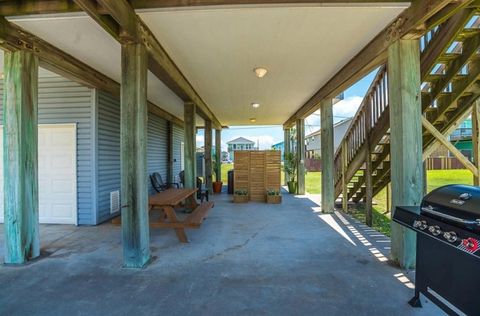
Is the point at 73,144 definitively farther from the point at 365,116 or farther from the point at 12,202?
the point at 365,116

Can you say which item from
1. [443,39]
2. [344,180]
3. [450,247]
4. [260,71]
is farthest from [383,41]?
[344,180]

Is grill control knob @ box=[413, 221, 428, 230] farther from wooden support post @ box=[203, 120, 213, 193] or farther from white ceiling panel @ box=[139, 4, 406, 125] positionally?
wooden support post @ box=[203, 120, 213, 193]

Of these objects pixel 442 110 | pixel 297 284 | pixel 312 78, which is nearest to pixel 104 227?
pixel 297 284

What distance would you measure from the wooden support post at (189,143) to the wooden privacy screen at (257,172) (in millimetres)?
1798

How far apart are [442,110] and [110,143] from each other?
6063 millimetres

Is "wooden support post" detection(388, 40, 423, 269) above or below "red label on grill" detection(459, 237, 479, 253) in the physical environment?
above

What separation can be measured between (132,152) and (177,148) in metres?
8.12

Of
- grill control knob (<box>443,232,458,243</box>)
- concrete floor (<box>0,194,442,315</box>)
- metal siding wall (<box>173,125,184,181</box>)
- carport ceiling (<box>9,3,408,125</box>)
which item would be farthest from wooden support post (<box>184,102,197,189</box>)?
grill control knob (<box>443,232,458,243</box>)

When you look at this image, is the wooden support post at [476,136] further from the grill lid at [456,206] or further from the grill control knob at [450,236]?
the grill control knob at [450,236]

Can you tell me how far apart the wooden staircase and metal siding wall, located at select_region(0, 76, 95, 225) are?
5315mm

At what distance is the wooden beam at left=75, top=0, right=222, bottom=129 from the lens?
2.39 meters

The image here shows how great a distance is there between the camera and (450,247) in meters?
1.82

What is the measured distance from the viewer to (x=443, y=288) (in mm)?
1877

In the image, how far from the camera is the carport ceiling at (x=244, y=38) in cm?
273
